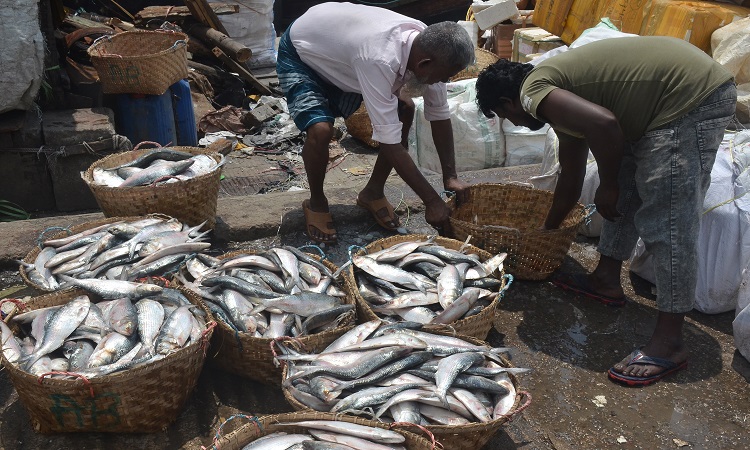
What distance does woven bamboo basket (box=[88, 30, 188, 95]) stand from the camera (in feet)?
21.4

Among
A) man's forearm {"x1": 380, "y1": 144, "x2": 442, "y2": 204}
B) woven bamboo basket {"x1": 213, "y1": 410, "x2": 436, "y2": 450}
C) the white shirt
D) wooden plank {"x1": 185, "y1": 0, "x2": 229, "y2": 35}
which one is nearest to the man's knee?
the white shirt

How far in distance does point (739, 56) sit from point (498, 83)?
4066 millimetres

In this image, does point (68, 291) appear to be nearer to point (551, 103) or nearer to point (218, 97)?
point (551, 103)

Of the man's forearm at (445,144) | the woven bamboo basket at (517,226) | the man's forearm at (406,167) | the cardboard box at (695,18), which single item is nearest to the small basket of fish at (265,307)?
the man's forearm at (406,167)

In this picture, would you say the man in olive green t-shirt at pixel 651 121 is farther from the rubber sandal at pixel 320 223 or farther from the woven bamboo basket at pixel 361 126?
the woven bamboo basket at pixel 361 126

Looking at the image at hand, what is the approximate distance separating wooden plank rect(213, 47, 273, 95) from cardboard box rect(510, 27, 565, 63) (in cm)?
382

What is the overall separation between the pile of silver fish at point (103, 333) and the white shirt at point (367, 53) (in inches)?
63.3

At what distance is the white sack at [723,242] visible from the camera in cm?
405

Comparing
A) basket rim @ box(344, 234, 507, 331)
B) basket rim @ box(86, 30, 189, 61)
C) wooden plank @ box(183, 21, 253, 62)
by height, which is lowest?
wooden plank @ box(183, 21, 253, 62)

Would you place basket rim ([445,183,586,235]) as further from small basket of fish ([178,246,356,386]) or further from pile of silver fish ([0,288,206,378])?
pile of silver fish ([0,288,206,378])

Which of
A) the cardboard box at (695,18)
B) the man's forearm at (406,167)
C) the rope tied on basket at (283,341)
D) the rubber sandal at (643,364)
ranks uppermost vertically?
the cardboard box at (695,18)

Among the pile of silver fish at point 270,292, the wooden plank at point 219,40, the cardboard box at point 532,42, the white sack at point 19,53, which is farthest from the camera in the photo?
the wooden plank at point 219,40

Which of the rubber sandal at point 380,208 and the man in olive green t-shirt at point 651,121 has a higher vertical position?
the man in olive green t-shirt at point 651,121

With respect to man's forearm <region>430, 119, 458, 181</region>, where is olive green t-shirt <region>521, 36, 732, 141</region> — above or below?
above
